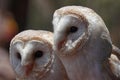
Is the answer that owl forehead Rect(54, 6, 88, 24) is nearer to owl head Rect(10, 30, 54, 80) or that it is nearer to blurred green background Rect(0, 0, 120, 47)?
owl head Rect(10, 30, 54, 80)

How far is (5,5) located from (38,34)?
4.03 metres

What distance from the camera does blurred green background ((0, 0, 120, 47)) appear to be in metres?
5.06

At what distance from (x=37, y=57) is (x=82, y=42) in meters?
0.28

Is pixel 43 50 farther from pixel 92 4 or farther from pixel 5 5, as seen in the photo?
pixel 5 5

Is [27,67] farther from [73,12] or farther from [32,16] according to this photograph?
[32,16]

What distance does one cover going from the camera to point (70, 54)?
216 cm

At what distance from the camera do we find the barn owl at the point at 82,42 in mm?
2135

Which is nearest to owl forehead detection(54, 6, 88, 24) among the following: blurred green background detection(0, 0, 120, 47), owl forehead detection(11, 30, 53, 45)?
owl forehead detection(11, 30, 53, 45)

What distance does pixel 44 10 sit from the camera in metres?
6.16

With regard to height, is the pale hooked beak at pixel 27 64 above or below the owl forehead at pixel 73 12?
below

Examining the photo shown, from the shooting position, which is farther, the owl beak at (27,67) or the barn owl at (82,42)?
the owl beak at (27,67)

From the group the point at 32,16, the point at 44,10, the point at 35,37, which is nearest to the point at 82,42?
the point at 35,37

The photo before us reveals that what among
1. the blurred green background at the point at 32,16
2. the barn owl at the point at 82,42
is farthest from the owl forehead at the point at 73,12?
the blurred green background at the point at 32,16

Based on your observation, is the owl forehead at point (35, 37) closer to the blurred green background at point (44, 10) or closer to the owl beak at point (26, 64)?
the owl beak at point (26, 64)
